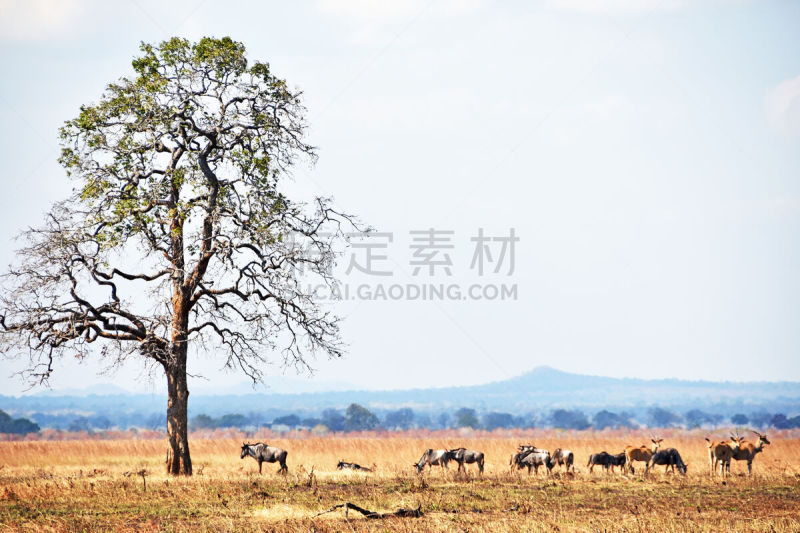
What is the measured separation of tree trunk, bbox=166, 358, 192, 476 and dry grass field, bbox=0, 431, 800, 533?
2.12 ft

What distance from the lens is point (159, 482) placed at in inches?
902

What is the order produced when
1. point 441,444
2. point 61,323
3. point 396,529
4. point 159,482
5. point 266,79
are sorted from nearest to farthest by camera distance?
point 396,529 < point 159,482 < point 61,323 < point 266,79 < point 441,444

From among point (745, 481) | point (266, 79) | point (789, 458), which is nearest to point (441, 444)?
point (789, 458)

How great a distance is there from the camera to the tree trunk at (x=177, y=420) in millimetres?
25641

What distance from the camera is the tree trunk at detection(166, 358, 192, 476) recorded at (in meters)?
25.6

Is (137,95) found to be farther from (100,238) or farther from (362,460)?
(362,460)

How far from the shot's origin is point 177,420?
2577 cm

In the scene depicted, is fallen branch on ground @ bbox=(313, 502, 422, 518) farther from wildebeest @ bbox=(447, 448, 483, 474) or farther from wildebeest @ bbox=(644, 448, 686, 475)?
wildebeest @ bbox=(644, 448, 686, 475)

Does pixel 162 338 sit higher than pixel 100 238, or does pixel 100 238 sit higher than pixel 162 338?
pixel 100 238

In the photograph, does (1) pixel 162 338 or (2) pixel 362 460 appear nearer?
(1) pixel 162 338

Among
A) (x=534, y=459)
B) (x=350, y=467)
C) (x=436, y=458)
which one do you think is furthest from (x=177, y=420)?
(x=534, y=459)

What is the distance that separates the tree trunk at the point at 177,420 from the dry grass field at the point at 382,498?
65 cm

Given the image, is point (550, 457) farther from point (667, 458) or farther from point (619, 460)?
point (667, 458)

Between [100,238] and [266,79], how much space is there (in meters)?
7.53
